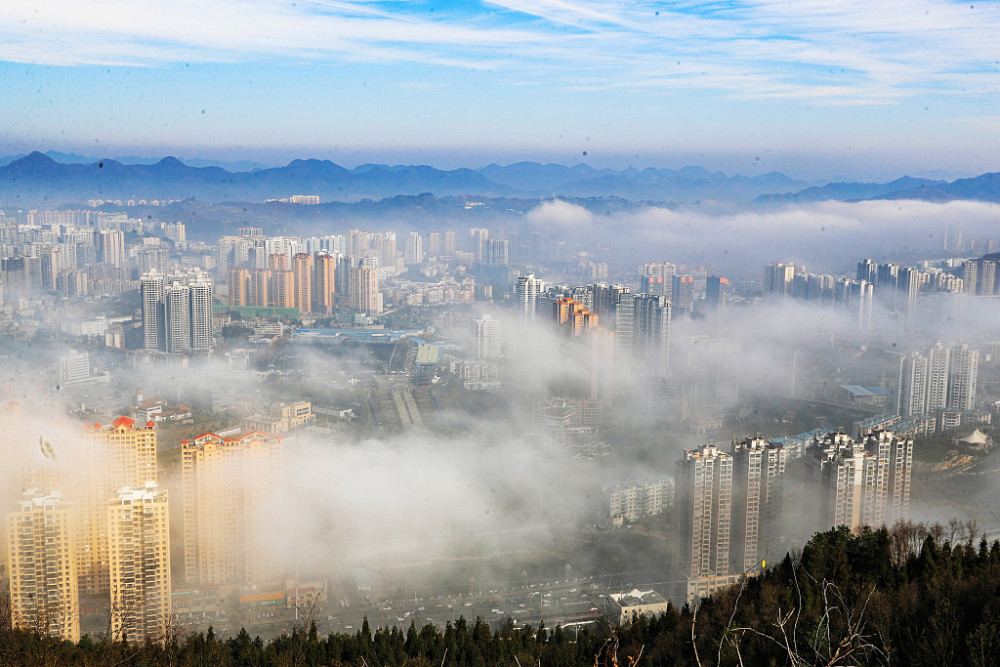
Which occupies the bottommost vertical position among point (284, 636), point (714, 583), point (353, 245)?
point (714, 583)

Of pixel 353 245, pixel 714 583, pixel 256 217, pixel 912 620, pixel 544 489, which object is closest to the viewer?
pixel 912 620

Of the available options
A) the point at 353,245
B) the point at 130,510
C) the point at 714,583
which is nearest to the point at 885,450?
the point at 714,583

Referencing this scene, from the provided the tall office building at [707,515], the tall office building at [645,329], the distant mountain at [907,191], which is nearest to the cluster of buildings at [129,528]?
the tall office building at [707,515]

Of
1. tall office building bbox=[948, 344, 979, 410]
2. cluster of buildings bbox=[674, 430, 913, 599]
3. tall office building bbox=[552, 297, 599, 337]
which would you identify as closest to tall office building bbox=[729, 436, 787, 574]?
cluster of buildings bbox=[674, 430, 913, 599]

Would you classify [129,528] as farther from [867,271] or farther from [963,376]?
[867,271]

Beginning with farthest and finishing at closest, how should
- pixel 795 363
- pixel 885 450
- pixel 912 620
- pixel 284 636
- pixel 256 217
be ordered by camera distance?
pixel 256 217 → pixel 795 363 → pixel 885 450 → pixel 284 636 → pixel 912 620

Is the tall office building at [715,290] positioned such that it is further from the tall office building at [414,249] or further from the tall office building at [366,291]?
the tall office building at [366,291]

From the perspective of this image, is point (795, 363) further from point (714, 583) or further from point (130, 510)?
point (130, 510)
